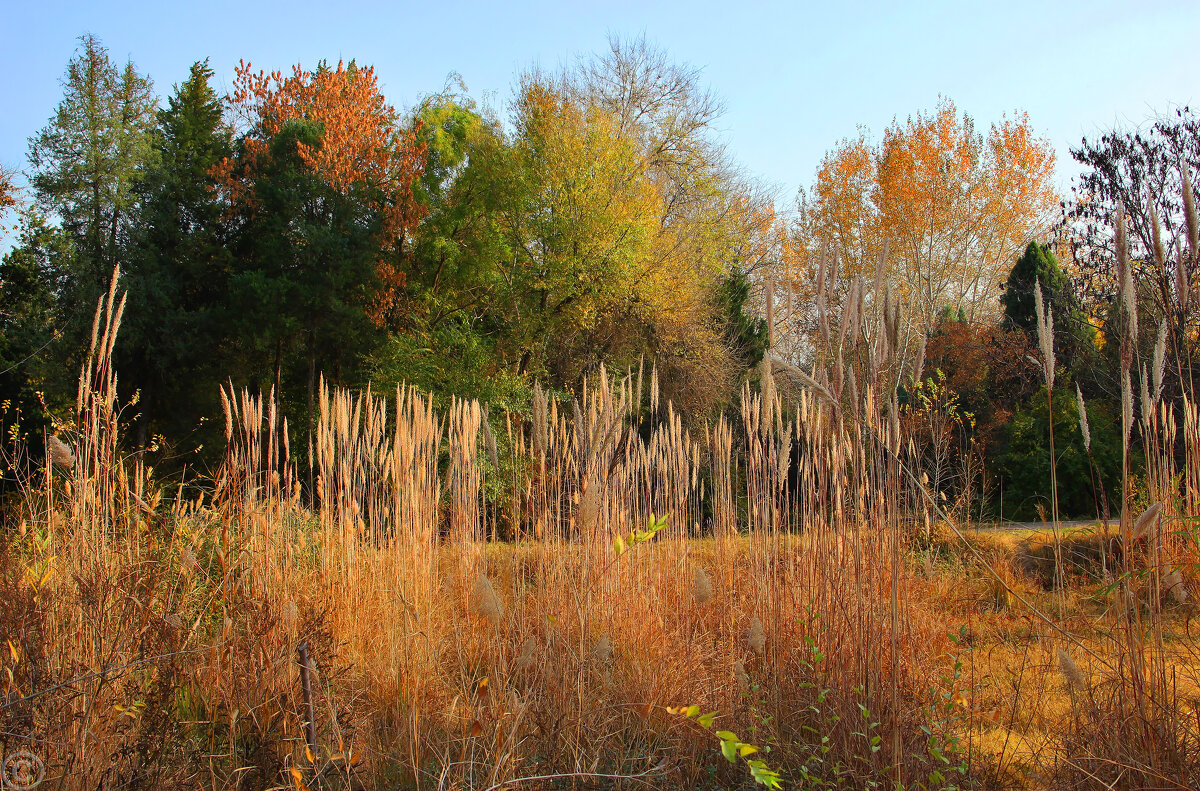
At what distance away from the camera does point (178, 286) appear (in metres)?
13.0

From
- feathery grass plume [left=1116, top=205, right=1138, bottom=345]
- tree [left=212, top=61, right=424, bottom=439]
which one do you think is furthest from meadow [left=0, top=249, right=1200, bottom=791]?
tree [left=212, top=61, right=424, bottom=439]

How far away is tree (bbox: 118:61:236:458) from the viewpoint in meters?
12.4

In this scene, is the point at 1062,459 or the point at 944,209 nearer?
the point at 1062,459

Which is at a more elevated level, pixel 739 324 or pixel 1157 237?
pixel 739 324

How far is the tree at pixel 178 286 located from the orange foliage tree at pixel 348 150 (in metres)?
0.77

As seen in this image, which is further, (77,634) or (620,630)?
(620,630)

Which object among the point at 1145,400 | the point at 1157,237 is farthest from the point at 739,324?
the point at 1157,237

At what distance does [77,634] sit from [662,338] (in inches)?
444

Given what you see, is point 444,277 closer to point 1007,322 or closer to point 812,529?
point 1007,322

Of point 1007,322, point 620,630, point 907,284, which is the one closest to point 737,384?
point 1007,322

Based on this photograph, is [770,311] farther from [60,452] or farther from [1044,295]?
[1044,295]

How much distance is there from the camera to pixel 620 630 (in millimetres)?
2785
